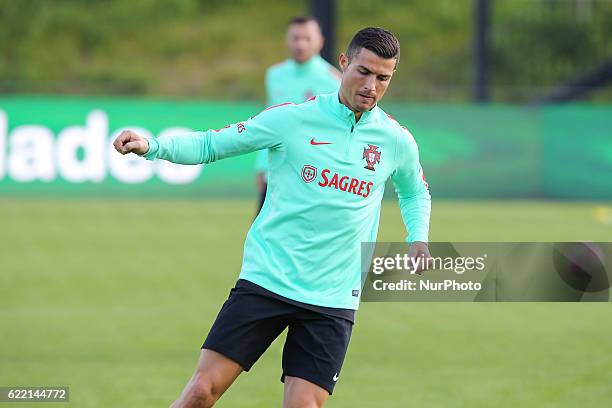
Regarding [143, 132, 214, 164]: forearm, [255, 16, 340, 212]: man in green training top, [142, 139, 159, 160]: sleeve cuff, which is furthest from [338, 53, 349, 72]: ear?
[255, 16, 340, 212]: man in green training top

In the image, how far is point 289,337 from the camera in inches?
216

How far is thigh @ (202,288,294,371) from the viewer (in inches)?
212

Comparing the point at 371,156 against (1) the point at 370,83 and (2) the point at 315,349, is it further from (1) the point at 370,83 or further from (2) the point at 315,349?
(2) the point at 315,349

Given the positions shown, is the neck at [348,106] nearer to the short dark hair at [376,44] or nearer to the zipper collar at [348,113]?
the zipper collar at [348,113]

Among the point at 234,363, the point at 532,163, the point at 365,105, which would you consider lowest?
the point at 234,363

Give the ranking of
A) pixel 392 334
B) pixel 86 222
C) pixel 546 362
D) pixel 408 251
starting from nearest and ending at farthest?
pixel 408 251 → pixel 546 362 → pixel 392 334 → pixel 86 222

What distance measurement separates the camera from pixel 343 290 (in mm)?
5469

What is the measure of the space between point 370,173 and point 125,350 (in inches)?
167

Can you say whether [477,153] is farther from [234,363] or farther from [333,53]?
[234,363]

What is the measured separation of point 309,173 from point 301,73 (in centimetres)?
575

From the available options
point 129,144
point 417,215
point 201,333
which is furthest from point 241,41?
point 129,144

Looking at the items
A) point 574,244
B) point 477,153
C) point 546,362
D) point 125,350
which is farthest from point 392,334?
point 477,153

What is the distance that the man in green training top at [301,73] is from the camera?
35.8 ft

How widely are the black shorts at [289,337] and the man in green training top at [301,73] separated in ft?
17.5
